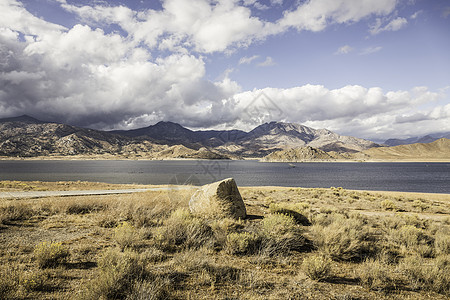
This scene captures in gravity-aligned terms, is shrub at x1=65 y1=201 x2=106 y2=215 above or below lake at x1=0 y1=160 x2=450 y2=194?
above

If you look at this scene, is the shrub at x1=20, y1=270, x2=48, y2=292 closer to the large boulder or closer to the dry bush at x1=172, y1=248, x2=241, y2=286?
the dry bush at x1=172, y1=248, x2=241, y2=286

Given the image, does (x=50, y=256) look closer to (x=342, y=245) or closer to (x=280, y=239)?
(x=280, y=239)

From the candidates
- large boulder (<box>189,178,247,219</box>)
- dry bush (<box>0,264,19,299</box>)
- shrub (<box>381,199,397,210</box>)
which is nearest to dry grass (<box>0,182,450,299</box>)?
dry bush (<box>0,264,19,299</box>)

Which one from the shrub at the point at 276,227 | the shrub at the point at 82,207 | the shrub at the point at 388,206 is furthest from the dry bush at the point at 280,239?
the shrub at the point at 388,206

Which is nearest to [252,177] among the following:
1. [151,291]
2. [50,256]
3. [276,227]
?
[276,227]

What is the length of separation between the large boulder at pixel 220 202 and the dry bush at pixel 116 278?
5.55 metres

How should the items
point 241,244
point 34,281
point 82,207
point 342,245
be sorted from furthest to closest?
point 82,207
point 342,245
point 241,244
point 34,281

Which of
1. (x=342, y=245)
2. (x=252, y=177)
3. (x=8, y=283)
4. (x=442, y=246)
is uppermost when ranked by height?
(x=8, y=283)

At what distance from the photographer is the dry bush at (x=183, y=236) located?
7482 mm

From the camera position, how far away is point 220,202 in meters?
10.9

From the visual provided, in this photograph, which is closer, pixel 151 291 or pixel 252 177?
pixel 151 291

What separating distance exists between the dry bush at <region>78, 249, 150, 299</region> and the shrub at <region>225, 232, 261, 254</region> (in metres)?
2.89

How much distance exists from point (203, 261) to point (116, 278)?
217 centimetres

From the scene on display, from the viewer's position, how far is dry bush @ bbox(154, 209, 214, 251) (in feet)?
24.5
